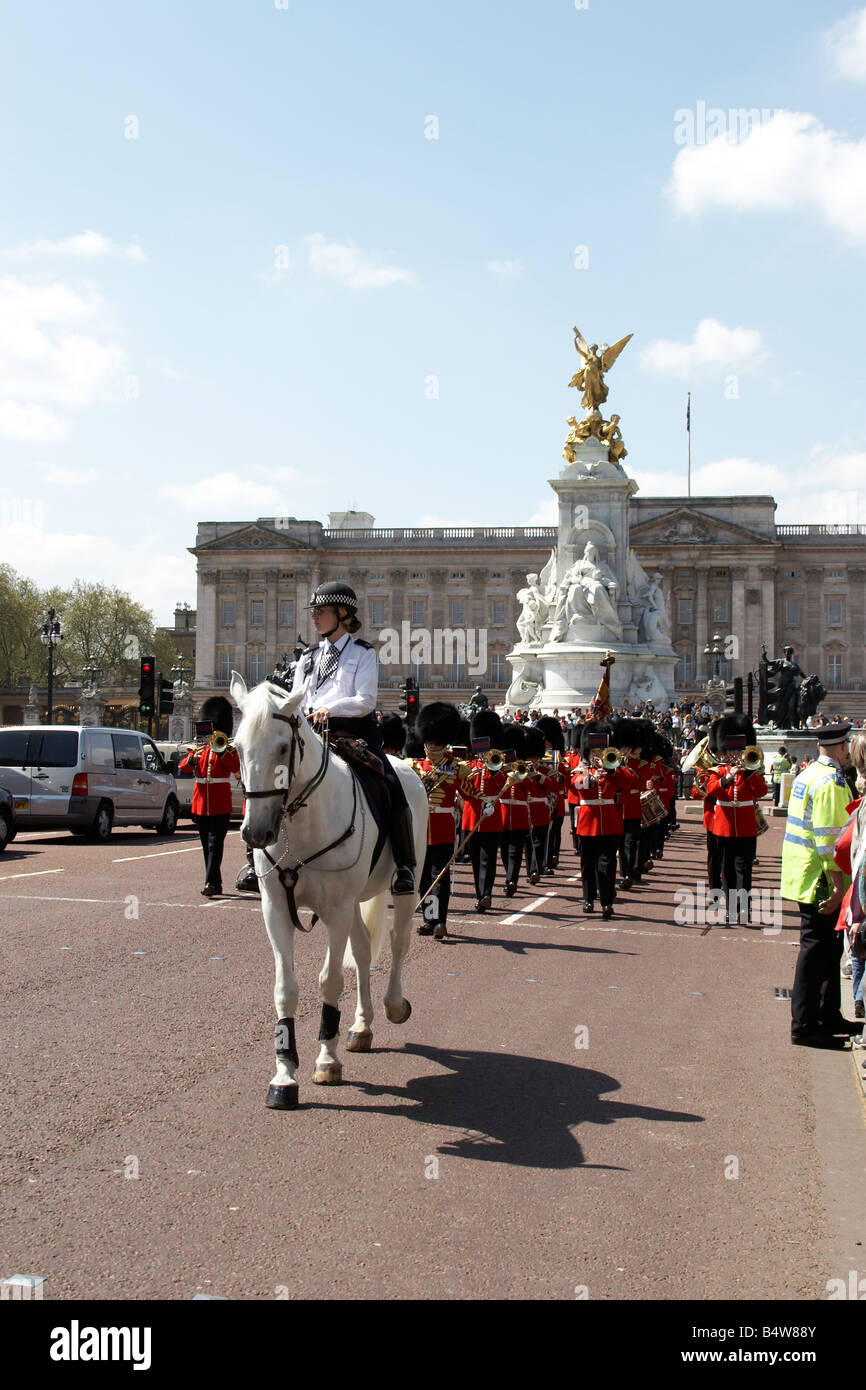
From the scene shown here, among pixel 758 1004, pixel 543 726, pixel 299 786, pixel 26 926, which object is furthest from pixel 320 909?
pixel 543 726

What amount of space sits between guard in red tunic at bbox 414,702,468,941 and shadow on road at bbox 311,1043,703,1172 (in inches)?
220

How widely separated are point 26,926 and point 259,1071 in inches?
207

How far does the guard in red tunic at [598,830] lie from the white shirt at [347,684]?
21.9ft

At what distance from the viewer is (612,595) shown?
145 ft

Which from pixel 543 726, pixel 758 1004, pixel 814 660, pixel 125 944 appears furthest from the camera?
pixel 814 660

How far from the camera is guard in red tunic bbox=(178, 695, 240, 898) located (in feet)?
46.1

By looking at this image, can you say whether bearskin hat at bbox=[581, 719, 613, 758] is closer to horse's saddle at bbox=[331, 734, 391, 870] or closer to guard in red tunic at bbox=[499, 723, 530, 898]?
guard in red tunic at bbox=[499, 723, 530, 898]

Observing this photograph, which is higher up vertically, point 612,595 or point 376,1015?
point 612,595

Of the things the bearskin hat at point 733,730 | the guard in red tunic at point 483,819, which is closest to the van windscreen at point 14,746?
the guard in red tunic at point 483,819

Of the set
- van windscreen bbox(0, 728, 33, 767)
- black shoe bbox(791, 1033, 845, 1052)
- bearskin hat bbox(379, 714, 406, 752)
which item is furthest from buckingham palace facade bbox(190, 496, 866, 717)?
black shoe bbox(791, 1033, 845, 1052)

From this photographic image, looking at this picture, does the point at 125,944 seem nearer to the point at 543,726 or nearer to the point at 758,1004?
the point at 758,1004

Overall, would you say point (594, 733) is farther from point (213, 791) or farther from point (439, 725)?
point (213, 791)

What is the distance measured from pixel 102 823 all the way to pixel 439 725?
9.43 metres

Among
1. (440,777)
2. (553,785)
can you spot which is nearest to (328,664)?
(440,777)
